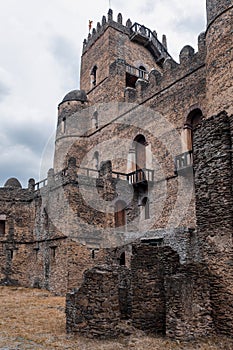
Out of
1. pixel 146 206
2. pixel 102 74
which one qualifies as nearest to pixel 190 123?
pixel 146 206

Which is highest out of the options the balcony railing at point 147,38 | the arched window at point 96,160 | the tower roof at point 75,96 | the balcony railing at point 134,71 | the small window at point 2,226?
the balcony railing at point 147,38

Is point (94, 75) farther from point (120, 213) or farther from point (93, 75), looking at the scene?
point (120, 213)

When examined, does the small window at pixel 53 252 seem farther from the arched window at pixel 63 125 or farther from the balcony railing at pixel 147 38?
the balcony railing at pixel 147 38

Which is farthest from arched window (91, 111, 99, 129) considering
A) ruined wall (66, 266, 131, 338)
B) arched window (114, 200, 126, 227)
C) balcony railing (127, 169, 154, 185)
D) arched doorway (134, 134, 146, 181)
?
ruined wall (66, 266, 131, 338)

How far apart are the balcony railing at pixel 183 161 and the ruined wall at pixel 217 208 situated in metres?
6.78

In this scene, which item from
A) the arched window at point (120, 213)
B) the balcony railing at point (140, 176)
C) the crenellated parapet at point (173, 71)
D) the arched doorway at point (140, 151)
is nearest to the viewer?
the crenellated parapet at point (173, 71)

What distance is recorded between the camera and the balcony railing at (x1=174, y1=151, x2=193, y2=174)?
1753 cm

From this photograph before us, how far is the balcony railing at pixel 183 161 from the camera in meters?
17.5

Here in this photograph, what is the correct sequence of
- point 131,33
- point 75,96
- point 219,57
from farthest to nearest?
point 131,33
point 75,96
point 219,57

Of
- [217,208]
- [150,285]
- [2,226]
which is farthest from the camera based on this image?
[2,226]

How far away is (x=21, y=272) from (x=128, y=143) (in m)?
10.2

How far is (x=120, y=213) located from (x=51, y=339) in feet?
39.9

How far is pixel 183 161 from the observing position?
17.9 m

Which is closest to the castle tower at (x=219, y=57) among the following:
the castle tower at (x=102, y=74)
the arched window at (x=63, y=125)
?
the castle tower at (x=102, y=74)
